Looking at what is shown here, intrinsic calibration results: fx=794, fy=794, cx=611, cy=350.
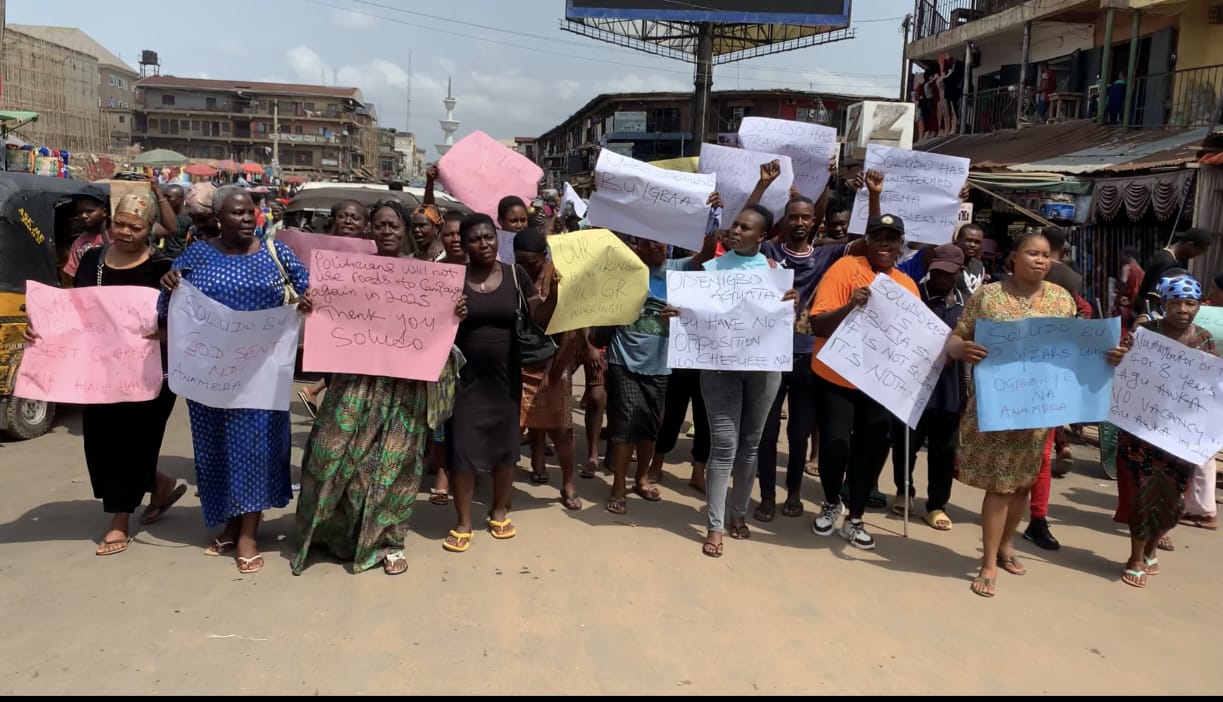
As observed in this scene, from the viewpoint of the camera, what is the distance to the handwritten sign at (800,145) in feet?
19.2

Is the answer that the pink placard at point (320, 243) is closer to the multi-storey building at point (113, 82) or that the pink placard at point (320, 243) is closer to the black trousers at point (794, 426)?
the black trousers at point (794, 426)

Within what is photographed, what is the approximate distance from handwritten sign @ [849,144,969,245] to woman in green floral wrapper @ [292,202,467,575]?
3.33 meters

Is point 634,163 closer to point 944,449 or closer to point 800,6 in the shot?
point 944,449

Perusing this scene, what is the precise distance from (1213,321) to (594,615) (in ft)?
14.2

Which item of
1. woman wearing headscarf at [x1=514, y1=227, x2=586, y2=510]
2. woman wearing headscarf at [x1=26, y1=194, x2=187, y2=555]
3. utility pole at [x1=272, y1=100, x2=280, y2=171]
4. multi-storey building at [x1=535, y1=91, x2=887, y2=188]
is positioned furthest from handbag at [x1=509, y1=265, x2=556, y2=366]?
utility pole at [x1=272, y1=100, x2=280, y2=171]

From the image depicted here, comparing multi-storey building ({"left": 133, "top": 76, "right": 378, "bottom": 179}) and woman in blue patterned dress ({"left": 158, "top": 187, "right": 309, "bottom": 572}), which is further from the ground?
multi-storey building ({"left": 133, "top": 76, "right": 378, "bottom": 179})

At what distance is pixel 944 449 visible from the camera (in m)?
5.04

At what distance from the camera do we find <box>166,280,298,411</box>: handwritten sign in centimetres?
378

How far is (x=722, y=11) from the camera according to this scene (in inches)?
1010

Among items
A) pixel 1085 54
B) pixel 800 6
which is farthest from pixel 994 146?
pixel 800 6

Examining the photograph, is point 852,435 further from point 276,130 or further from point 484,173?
point 276,130

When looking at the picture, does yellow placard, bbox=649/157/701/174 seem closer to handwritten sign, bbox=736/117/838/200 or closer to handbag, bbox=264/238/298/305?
handwritten sign, bbox=736/117/838/200

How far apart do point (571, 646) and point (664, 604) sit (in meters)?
0.59

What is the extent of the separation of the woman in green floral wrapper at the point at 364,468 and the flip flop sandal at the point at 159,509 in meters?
1.13
